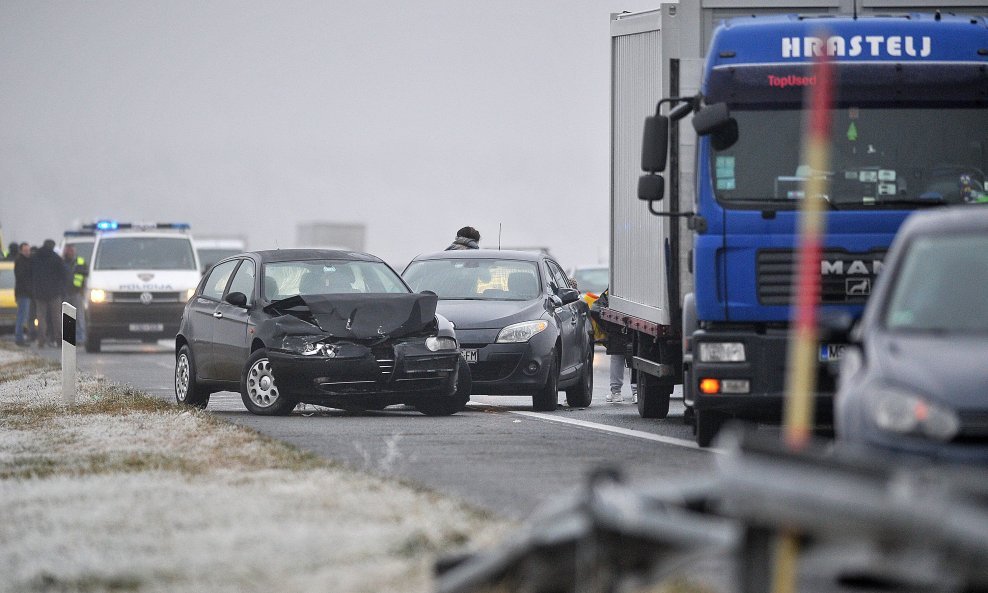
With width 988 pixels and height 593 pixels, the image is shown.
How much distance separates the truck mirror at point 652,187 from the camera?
1152 centimetres

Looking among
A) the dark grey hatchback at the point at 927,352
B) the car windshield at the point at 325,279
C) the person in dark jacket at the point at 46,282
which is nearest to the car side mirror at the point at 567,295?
the car windshield at the point at 325,279

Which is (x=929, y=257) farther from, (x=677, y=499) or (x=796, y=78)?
(x=796, y=78)

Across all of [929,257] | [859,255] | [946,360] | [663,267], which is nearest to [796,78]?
[859,255]

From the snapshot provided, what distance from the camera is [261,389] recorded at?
15156 millimetres

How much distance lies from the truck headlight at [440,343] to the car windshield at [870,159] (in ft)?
14.1

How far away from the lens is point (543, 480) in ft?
32.3

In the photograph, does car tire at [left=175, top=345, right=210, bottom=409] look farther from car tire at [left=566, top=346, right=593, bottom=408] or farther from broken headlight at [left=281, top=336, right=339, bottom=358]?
car tire at [left=566, top=346, right=593, bottom=408]

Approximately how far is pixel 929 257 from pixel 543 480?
3095mm

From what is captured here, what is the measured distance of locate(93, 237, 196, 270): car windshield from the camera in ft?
106

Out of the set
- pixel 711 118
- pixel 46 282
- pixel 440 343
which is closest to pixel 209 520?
pixel 711 118

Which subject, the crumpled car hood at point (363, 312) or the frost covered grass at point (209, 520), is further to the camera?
the crumpled car hood at point (363, 312)

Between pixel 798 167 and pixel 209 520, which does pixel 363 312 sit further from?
pixel 209 520

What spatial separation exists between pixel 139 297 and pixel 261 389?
17.4m

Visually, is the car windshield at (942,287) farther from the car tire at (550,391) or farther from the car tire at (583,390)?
the car tire at (583,390)
